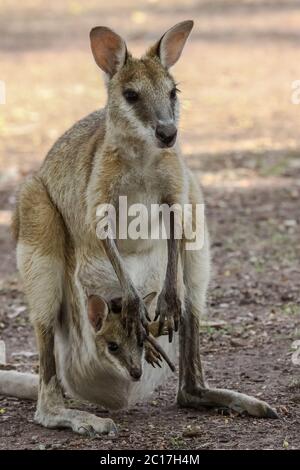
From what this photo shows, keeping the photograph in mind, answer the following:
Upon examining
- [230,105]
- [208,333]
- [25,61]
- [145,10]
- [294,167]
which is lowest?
[208,333]

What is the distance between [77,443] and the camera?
409 cm

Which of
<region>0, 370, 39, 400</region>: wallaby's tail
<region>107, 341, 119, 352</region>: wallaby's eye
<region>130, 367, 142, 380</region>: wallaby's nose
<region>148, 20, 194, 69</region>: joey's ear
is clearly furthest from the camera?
<region>0, 370, 39, 400</region>: wallaby's tail

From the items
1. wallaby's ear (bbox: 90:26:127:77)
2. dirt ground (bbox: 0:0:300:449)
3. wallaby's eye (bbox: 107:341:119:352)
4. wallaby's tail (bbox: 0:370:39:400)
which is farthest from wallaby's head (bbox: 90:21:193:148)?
wallaby's tail (bbox: 0:370:39:400)

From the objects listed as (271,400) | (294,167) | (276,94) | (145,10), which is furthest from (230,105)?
(271,400)

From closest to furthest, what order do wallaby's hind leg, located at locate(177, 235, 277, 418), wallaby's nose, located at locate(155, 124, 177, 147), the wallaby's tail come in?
wallaby's nose, located at locate(155, 124, 177, 147)
wallaby's hind leg, located at locate(177, 235, 277, 418)
the wallaby's tail

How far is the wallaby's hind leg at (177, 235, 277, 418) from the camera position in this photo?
450 centimetres

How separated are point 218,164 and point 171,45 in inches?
187

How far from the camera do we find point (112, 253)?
13.8 feet

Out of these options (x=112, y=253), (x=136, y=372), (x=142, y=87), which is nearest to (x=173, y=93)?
(x=142, y=87)

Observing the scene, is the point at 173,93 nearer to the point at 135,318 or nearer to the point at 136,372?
the point at 135,318

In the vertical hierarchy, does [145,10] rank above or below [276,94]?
above

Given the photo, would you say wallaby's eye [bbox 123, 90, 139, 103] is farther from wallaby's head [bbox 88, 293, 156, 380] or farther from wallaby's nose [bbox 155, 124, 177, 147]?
wallaby's head [bbox 88, 293, 156, 380]

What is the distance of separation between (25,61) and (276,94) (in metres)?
3.49
